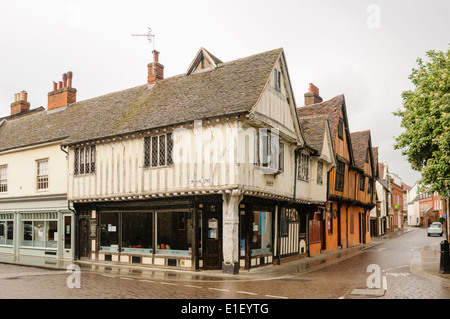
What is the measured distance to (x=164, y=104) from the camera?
1853 cm

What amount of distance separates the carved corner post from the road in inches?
25.6

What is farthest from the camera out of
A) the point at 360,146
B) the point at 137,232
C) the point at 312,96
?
the point at 360,146

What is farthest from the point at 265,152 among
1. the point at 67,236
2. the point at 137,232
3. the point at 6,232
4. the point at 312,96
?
the point at 6,232

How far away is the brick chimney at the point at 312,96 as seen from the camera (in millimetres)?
30625

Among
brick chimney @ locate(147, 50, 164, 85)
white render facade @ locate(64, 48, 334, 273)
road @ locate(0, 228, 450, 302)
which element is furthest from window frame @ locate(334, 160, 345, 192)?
brick chimney @ locate(147, 50, 164, 85)

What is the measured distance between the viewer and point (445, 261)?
47.2 feet

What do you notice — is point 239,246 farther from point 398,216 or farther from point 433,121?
point 398,216

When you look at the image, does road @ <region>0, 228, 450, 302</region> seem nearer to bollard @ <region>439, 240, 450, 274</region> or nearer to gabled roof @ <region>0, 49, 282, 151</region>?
bollard @ <region>439, 240, 450, 274</region>

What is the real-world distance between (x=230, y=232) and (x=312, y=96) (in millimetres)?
18060

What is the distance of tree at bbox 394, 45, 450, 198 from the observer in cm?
1394

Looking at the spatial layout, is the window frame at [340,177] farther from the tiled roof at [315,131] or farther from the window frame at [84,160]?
the window frame at [84,160]

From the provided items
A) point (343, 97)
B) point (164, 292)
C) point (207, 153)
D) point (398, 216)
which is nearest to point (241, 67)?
point (207, 153)

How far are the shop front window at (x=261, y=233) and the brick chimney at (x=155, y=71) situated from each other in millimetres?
8841

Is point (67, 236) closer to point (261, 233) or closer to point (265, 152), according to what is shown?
point (261, 233)
